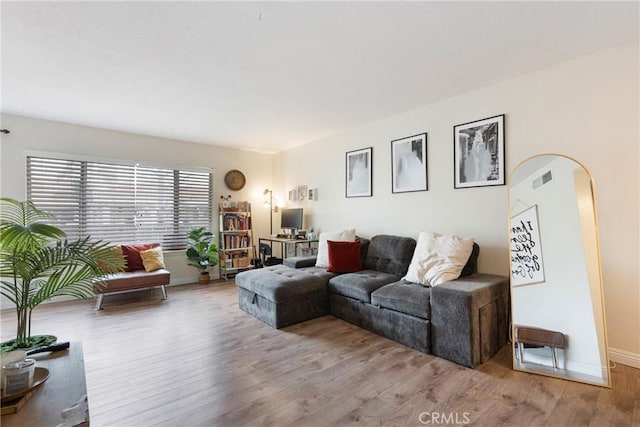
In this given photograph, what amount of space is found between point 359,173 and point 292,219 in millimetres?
1548

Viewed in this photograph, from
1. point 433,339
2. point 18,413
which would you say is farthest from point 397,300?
point 18,413

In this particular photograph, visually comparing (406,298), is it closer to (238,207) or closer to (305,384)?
(305,384)

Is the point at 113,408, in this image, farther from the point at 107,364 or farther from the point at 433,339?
the point at 433,339

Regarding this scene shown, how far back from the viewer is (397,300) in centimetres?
263

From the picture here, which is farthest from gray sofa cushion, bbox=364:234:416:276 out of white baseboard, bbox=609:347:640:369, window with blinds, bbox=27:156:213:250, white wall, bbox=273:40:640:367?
window with blinds, bbox=27:156:213:250

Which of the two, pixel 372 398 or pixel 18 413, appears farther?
pixel 372 398

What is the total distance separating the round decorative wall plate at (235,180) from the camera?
5496mm

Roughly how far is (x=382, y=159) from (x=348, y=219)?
1057 mm

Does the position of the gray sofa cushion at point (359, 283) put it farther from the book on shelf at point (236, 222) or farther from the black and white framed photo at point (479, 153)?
the book on shelf at point (236, 222)

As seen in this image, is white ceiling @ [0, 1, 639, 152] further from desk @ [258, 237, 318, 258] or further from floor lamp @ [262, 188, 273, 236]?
floor lamp @ [262, 188, 273, 236]

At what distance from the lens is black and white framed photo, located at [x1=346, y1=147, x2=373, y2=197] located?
163 inches

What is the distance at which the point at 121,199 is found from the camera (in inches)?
177

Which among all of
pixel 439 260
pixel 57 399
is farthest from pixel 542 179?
pixel 57 399

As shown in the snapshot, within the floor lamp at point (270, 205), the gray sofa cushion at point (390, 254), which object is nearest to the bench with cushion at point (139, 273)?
the floor lamp at point (270, 205)
